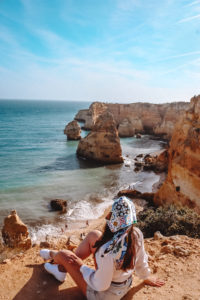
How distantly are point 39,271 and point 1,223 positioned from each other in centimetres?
1023

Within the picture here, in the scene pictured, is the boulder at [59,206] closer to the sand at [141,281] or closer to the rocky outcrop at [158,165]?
the sand at [141,281]

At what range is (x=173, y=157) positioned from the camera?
1352 cm

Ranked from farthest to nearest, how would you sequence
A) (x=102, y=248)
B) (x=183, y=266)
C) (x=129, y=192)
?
1. (x=129, y=192)
2. (x=183, y=266)
3. (x=102, y=248)

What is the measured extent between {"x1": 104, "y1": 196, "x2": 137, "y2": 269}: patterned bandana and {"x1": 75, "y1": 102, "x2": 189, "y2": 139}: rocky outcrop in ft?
162

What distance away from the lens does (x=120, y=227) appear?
2.78m

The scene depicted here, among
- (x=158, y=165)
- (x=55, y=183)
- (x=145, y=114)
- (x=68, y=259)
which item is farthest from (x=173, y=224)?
(x=145, y=114)

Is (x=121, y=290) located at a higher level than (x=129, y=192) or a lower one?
higher

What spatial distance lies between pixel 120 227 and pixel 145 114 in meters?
56.1

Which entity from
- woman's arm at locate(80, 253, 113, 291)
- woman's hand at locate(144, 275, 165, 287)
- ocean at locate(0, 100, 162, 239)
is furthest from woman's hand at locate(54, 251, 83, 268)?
ocean at locate(0, 100, 162, 239)

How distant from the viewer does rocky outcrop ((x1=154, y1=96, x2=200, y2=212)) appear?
11326 millimetres

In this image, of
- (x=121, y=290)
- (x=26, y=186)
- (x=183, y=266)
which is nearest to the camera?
(x=121, y=290)

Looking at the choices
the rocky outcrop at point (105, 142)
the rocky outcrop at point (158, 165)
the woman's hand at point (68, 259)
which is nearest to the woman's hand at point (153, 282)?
the woman's hand at point (68, 259)

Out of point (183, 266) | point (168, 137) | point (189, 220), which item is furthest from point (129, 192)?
point (168, 137)

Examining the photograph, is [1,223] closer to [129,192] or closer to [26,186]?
[26,186]
